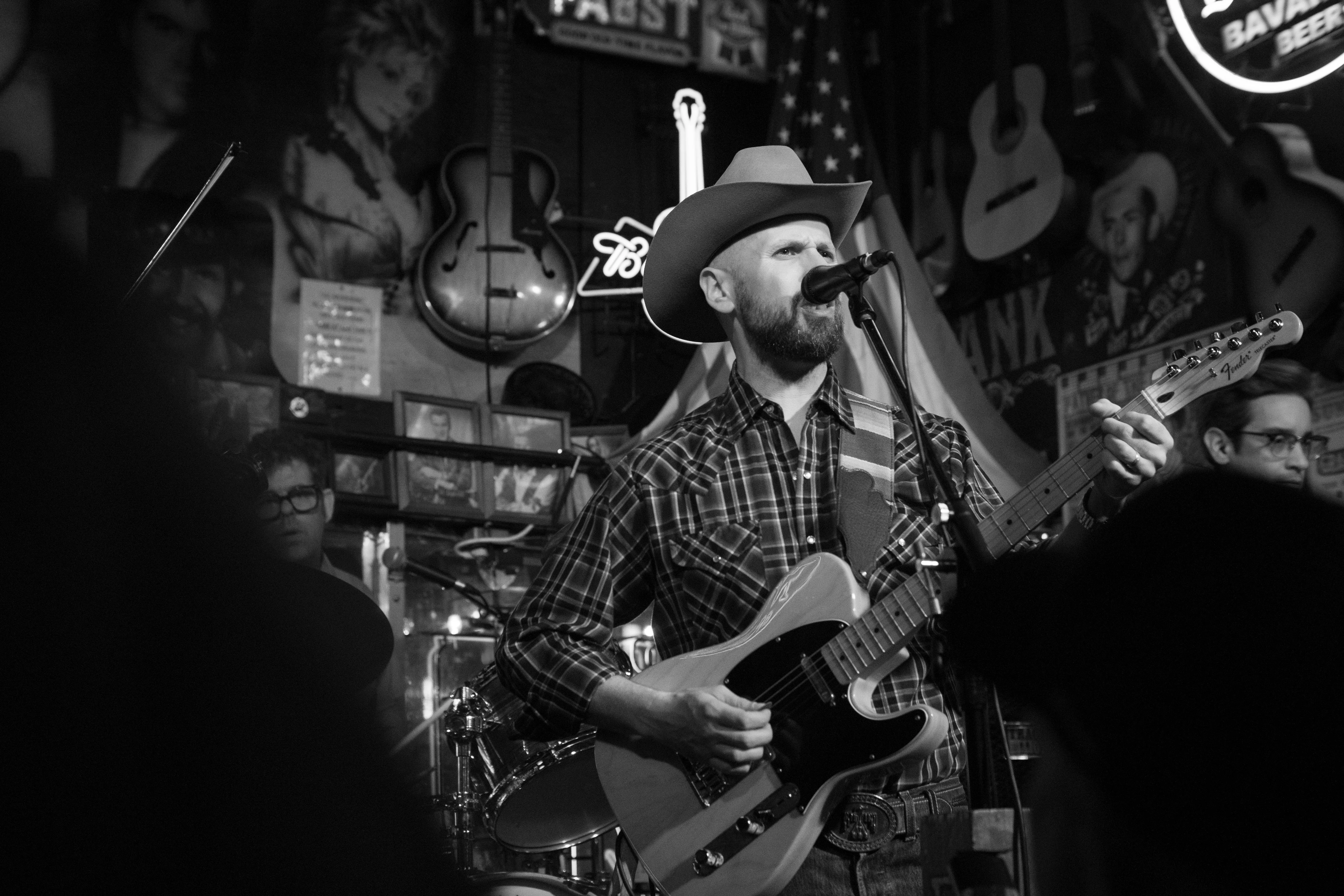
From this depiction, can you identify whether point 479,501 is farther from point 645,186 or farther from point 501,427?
point 645,186

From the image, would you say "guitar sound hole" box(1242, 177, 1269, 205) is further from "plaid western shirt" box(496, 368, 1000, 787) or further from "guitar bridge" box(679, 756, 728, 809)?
"guitar bridge" box(679, 756, 728, 809)

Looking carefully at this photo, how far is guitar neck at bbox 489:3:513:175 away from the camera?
870cm

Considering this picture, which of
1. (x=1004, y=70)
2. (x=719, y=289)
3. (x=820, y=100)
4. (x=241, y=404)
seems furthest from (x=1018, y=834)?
(x=820, y=100)

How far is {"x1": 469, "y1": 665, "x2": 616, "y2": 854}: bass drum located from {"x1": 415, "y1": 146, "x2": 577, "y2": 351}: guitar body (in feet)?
15.0

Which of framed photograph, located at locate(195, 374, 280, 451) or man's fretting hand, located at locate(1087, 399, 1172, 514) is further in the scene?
framed photograph, located at locate(195, 374, 280, 451)

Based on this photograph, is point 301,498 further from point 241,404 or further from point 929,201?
point 929,201

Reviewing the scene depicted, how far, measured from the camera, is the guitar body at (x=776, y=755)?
98.7 inches

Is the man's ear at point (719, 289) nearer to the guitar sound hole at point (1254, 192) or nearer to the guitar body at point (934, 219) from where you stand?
the guitar sound hole at point (1254, 192)

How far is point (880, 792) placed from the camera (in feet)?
8.47

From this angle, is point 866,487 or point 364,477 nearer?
point 866,487

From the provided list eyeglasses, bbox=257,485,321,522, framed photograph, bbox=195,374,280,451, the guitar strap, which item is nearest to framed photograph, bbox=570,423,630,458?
framed photograph, bbox=195,374,280,451

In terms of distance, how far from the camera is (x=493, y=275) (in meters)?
8.56

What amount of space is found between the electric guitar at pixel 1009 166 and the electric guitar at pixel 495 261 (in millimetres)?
2688

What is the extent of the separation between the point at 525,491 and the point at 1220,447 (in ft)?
12.6
